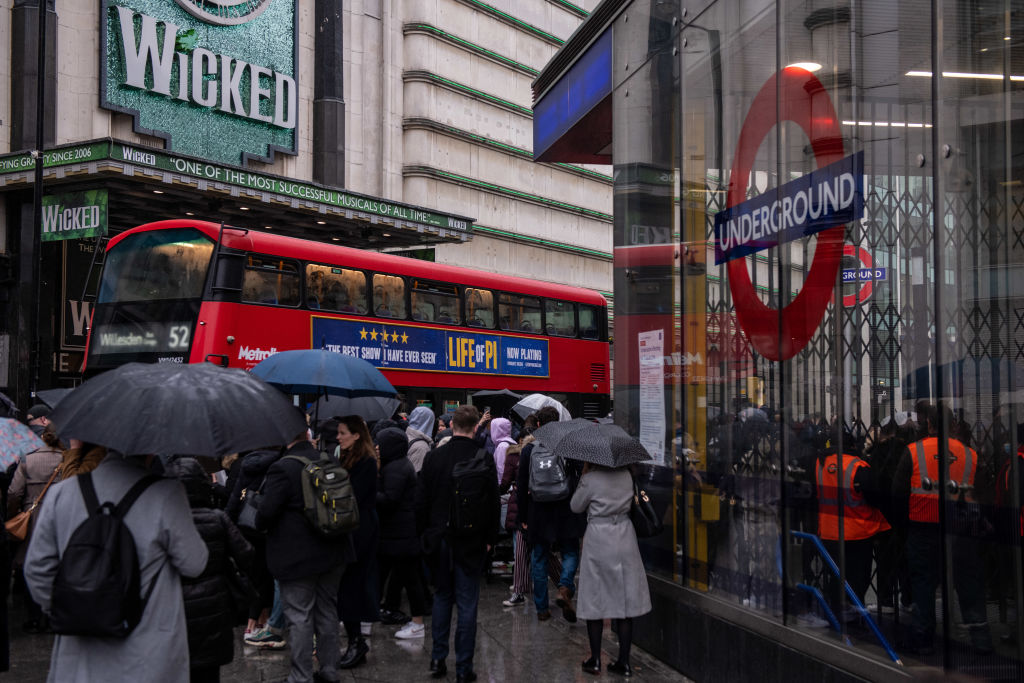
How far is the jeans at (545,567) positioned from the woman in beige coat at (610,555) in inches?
72.7

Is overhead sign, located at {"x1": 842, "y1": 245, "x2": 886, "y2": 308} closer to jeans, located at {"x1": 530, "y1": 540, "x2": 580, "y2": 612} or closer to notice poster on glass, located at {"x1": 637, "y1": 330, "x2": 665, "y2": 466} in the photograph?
notice poster on glass, located at {"x1": 637, "y1": 330, "x2": 665, "y2": 466}

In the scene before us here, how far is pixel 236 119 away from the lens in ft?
81.5

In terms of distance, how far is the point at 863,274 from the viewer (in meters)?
5.83

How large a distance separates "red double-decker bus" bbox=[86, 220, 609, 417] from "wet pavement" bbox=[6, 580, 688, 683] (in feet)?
17.5

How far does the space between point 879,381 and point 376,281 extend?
11581mm

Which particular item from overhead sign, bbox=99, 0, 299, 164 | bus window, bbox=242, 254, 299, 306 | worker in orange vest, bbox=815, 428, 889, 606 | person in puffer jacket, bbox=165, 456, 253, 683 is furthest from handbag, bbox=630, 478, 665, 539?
overhead sign, bbox=99, 0, 299, 164

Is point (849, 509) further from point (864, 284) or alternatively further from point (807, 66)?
point (807, 66)

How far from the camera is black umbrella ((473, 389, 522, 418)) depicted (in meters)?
15.3

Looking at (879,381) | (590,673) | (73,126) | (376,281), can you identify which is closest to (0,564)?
(590,673)

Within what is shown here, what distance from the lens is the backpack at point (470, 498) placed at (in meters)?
7.07

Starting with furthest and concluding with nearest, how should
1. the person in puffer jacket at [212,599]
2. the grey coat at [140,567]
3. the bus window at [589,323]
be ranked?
1. the bus window at [589,323]
2. the person in puffer jacket at [212,599]
3. the grey coat at [140,567]

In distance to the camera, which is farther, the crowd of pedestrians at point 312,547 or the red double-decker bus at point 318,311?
the red double-decker bus at point 318,311

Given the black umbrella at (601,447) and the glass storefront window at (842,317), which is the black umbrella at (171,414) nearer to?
the black umbrella at (601,447)

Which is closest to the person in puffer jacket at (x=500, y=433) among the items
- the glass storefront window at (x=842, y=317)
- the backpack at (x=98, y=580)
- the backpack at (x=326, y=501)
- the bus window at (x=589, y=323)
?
the glass storefront window at (x=842, y=317)
